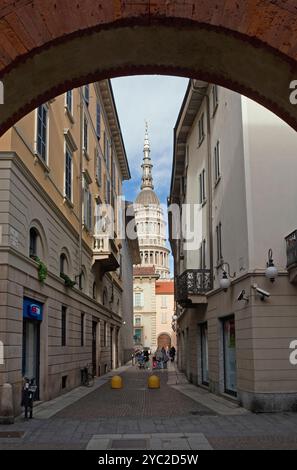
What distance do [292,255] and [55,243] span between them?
9040 millimetres

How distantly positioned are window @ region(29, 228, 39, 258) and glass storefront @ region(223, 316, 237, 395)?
21.9 feet

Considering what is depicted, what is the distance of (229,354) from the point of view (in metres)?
19.6

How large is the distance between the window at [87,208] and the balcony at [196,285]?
22.2ft

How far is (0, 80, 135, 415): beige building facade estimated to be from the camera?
50.1ft

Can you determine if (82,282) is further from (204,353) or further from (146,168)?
(146,168)

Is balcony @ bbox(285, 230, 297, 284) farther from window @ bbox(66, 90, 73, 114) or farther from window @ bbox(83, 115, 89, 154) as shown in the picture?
window @ bbox(83, 115, 89, 154)

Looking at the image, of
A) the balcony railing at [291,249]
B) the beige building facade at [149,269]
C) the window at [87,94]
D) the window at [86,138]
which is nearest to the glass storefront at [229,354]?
the balcony railing at [291,249]

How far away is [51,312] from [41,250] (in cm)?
232

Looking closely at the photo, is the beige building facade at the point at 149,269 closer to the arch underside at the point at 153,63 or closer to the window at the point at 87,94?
the window at the point at 87,94

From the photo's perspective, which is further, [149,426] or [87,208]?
[87,208]

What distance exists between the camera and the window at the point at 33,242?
18359 millimetres

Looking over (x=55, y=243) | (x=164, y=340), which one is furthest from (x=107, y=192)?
(x=164, y=340)
